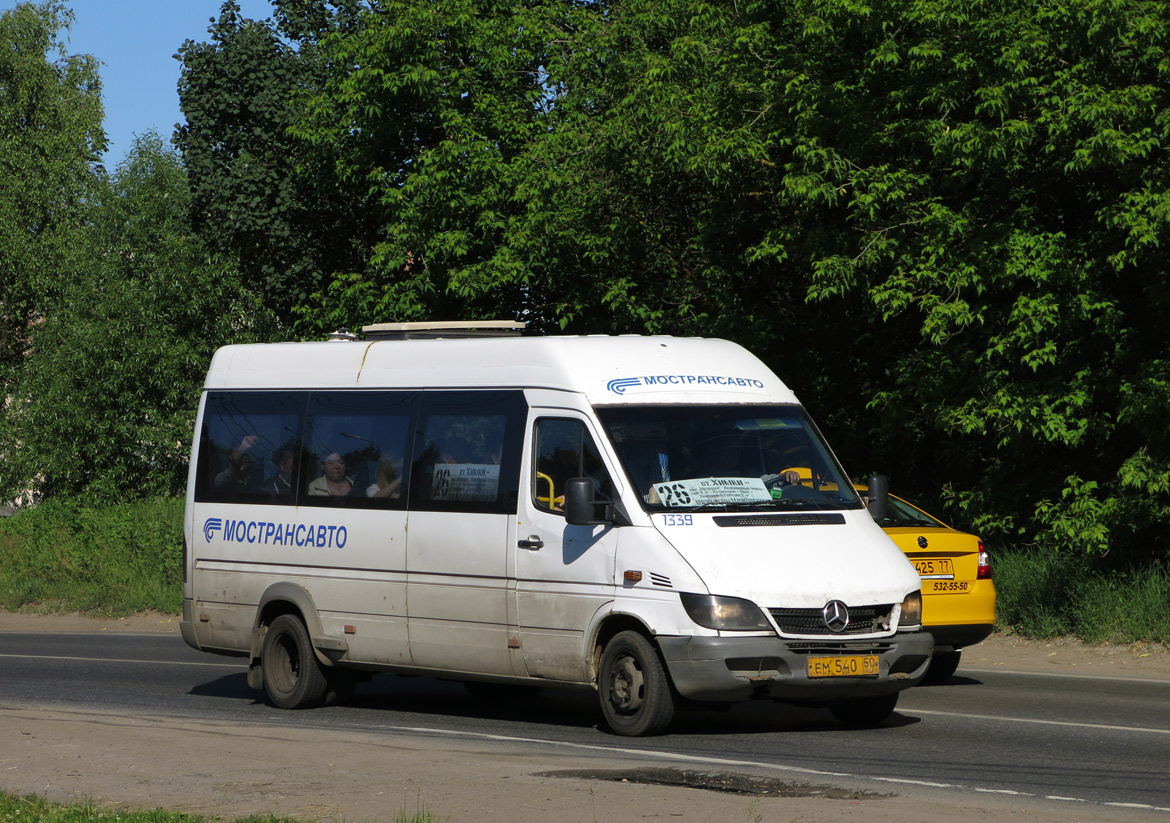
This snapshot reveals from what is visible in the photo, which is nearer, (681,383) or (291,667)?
(681,383)

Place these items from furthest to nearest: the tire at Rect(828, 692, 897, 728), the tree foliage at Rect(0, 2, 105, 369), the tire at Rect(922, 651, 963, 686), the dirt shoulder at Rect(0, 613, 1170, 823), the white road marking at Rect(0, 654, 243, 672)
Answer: the tree foliage at Rect(0, 2, 105, 369) < the white road marking at Rect(0, 654, 243, 672) < the tire at Rect(922, 651, 963, 686) < the tire at Rect(828, 692, 897, 728) < the dirt shoulder at Rect(0, 613, 1170, 823)

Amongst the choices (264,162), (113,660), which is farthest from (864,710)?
(264,162)

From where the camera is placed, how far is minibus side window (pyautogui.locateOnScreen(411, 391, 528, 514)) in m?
11.5

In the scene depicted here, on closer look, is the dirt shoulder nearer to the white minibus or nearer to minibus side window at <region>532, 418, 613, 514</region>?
the white minibus

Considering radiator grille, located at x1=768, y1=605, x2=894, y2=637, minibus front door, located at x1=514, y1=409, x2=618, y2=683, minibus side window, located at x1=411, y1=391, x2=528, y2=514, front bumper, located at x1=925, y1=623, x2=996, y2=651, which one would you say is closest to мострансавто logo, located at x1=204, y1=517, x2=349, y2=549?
minibus side window, located at x1=411, y1=391, x2=528, y2=514

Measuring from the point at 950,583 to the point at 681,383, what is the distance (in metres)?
3.35

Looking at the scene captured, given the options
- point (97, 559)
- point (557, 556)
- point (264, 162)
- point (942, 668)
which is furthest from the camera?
point (264, 162)

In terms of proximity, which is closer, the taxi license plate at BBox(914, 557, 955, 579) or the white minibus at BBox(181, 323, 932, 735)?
the white minibus at BBox(181, 323, 932, 735)

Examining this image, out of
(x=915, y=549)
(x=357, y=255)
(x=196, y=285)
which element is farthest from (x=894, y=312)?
(x=196, y=285)

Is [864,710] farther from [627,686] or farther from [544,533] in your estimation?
[544,533]

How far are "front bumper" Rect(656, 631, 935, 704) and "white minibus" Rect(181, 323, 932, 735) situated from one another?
1 centimetres

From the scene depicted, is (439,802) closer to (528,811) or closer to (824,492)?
(528,811)

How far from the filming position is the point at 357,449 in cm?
1284

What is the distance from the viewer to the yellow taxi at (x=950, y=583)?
13219mm
